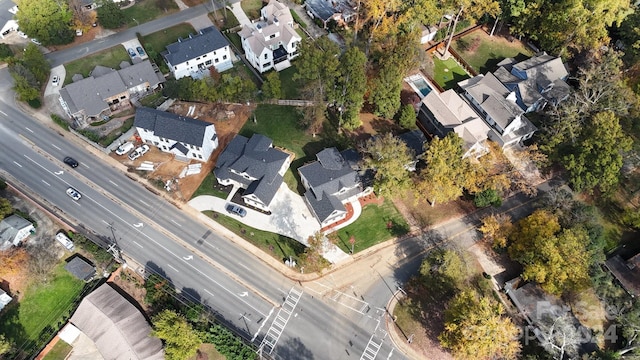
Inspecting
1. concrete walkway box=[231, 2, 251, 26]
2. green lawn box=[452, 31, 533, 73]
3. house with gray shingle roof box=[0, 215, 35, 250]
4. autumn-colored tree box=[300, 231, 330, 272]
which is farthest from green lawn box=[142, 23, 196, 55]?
green lawn box=[452, 31, 533, 73]

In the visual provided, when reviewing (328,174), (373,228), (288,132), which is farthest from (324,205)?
(288,132)

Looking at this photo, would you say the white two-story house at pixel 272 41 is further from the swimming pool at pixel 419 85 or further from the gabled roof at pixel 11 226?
the gabled roof at pixel 11 226

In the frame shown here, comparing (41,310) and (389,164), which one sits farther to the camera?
(389,164)

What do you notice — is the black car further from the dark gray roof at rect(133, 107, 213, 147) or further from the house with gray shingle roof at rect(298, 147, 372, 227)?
the house with gray shingle roof at rect(298, 147, 372, 227)

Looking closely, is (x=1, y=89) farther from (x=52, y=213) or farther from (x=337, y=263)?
(x=337, y=263)

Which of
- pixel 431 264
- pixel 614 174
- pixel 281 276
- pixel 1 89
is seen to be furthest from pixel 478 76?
pixel 1 89

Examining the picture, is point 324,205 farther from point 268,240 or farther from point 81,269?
point 81,269
